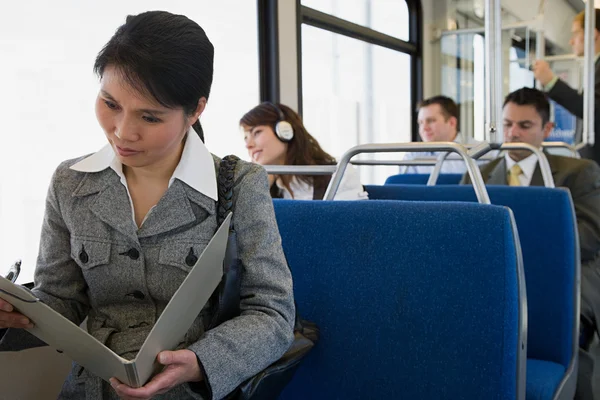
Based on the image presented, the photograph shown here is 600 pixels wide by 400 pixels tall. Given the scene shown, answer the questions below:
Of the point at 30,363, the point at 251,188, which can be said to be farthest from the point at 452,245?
the point at 30,363

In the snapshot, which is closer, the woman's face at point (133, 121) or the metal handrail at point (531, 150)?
the woman's face at point (133, 121)

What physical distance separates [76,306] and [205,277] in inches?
14.6

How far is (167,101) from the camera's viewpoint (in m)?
1.02

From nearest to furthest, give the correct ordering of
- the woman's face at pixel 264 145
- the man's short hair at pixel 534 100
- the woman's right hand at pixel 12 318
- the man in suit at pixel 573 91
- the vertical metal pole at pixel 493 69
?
1. the woman's right hand at pixel 12 318
2. the vertical metal pole at pixel 493 69
3. the woman's face at pixel 264 145
4. the man's short hair at pixel 534 100
5. the man in suit at pixel 573 91

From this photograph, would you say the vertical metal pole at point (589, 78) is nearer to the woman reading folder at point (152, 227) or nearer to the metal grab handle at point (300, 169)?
the metal grab handle at point (300, 169)

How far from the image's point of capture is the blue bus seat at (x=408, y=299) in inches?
46.4

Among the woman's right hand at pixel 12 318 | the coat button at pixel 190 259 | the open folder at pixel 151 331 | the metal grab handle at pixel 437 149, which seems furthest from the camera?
the metal grab handle at pixel 437 149

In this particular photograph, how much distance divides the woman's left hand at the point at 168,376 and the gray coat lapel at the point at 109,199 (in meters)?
0.23

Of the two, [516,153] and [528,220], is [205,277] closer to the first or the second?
[528,220]

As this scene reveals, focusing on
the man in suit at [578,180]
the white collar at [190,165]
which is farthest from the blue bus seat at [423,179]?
the white collar at [190,165]

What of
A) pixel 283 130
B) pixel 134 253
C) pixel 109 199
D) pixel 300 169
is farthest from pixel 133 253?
pixel 283 130

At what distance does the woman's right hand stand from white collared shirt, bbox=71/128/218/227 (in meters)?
0.22

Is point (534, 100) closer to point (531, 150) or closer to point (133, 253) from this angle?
point (531, 150)

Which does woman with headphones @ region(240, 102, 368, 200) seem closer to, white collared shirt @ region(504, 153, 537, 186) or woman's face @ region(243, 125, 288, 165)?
woman's face @ region(243, 125, 288, 165)
